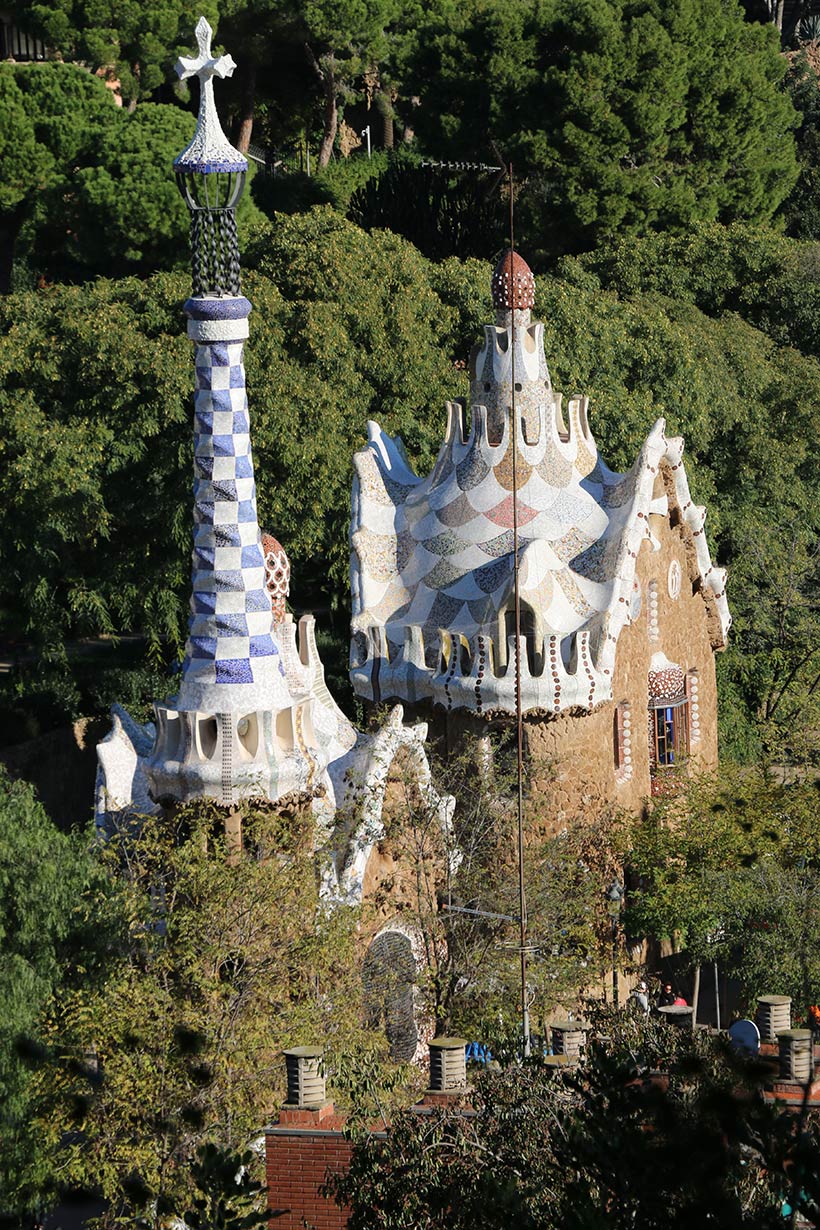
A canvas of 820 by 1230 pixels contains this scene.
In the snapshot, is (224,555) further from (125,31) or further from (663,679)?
(125,31)

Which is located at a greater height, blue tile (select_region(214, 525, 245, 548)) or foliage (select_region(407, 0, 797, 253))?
foliage (select_region(407, 0, 797, 253))

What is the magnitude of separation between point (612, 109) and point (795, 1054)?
1519 inches

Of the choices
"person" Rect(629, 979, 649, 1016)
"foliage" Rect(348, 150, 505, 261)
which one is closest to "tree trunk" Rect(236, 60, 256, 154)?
"foliage" Rect(348, 150, 505, 261)

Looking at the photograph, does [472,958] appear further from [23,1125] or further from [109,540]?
[109,540]

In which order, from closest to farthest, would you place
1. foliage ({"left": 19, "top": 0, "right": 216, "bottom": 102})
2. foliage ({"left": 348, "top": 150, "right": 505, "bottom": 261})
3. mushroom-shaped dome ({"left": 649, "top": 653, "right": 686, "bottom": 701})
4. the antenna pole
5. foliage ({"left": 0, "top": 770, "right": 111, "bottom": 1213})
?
foliage ({"left": 0, "top": 770, "right": 111, "bottom": 1213}) < the antenna pole < mushroom-shaped dome ({"left": 649, "top": 653, "right": 686, "bottom": 701}) < foliage ({"left": 348, "top": 150, "right": 505, "bottom": 261}) < foliage ({"left": 19, "top": 0, "right": 216, "bottom": 102})

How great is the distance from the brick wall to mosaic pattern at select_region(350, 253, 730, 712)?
8.59 metres

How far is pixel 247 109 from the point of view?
65188 millimetres

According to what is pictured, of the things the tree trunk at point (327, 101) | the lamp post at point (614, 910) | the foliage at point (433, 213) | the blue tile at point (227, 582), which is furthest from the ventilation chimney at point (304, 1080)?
the tree trunk at point (327, 101)

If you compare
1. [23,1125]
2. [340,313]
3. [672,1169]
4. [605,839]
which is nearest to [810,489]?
[340,313]

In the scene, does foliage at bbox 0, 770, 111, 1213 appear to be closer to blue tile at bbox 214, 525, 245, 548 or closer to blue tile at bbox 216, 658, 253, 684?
blue tile at bbox 216, 658, 253, 684

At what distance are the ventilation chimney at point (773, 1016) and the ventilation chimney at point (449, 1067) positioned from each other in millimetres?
2897

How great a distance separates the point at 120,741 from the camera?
28219 mm

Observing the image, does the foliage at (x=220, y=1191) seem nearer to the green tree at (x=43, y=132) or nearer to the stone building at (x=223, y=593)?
the stone building at (x=223, y=593)

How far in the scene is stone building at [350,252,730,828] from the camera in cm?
3022
